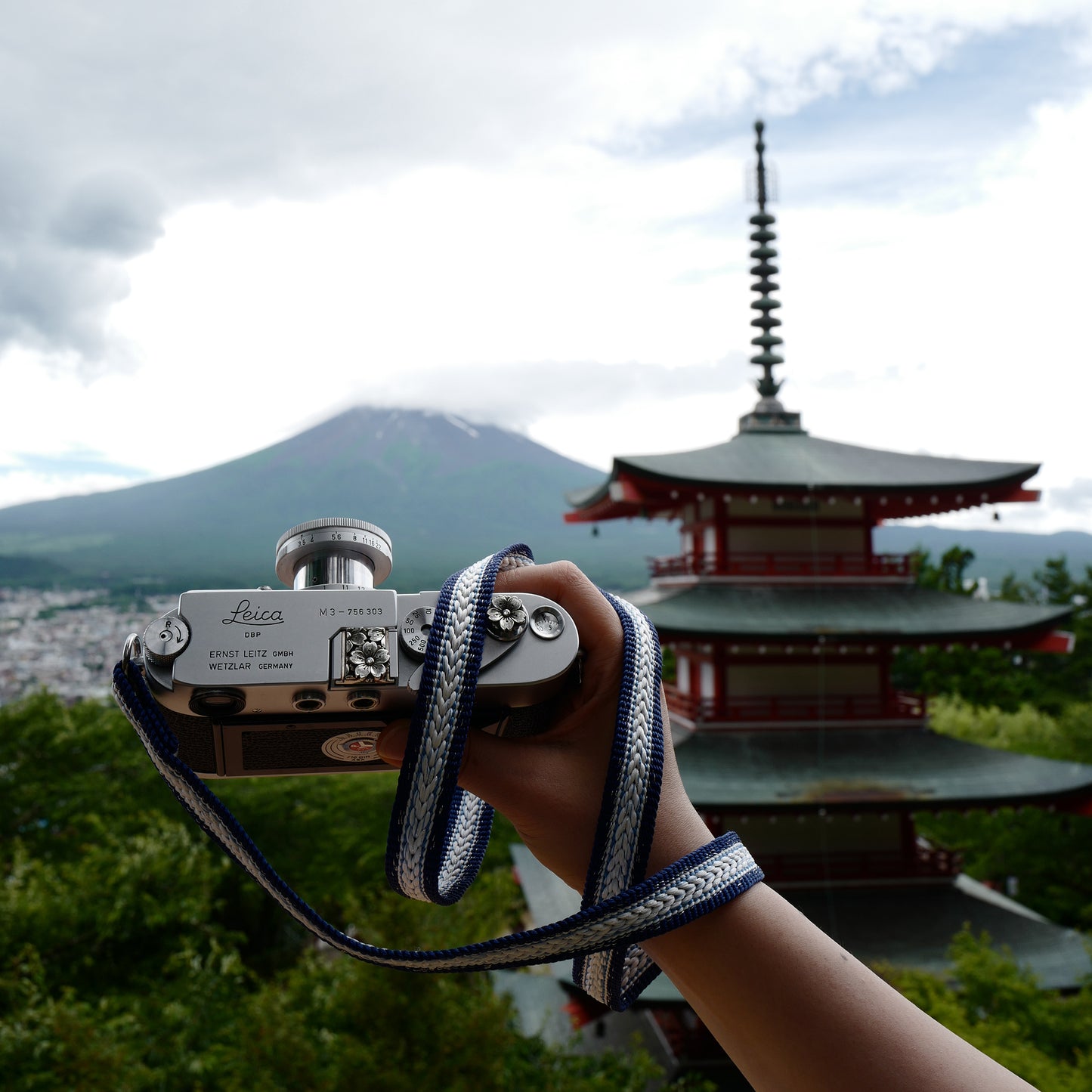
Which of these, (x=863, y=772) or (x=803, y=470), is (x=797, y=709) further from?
(x=803, y=470)

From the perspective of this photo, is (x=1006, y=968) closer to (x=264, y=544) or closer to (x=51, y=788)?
(x=51, y=788)

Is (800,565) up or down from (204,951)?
up

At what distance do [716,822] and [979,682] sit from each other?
14681 mm

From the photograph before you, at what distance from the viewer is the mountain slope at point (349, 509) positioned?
30.0 metres

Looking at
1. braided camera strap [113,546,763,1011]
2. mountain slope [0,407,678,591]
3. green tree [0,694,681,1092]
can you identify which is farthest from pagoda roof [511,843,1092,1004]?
mountain slope [0,407,678,591]

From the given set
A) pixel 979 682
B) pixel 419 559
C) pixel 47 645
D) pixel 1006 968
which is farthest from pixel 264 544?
pixel 1006 968

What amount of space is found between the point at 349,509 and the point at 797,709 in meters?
29.9

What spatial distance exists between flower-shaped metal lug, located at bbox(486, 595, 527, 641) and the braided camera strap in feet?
0.03

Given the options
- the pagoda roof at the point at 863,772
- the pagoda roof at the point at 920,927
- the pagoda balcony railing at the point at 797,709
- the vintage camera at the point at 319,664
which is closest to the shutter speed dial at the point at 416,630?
the vintage camera at the point at 319,664

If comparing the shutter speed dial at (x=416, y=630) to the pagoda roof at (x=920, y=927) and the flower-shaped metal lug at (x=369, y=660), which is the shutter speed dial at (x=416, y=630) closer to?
the flower-shaped metal lug at (x=369, y=660)

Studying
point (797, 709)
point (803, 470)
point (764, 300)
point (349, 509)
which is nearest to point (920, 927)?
point (797, 709)

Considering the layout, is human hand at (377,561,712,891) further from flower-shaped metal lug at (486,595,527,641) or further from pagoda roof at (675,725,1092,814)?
pagoda roof at (675,725,1092,814)

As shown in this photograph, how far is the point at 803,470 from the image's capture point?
7.79 meters

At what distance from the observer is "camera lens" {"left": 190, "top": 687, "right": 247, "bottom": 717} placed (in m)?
0.71
